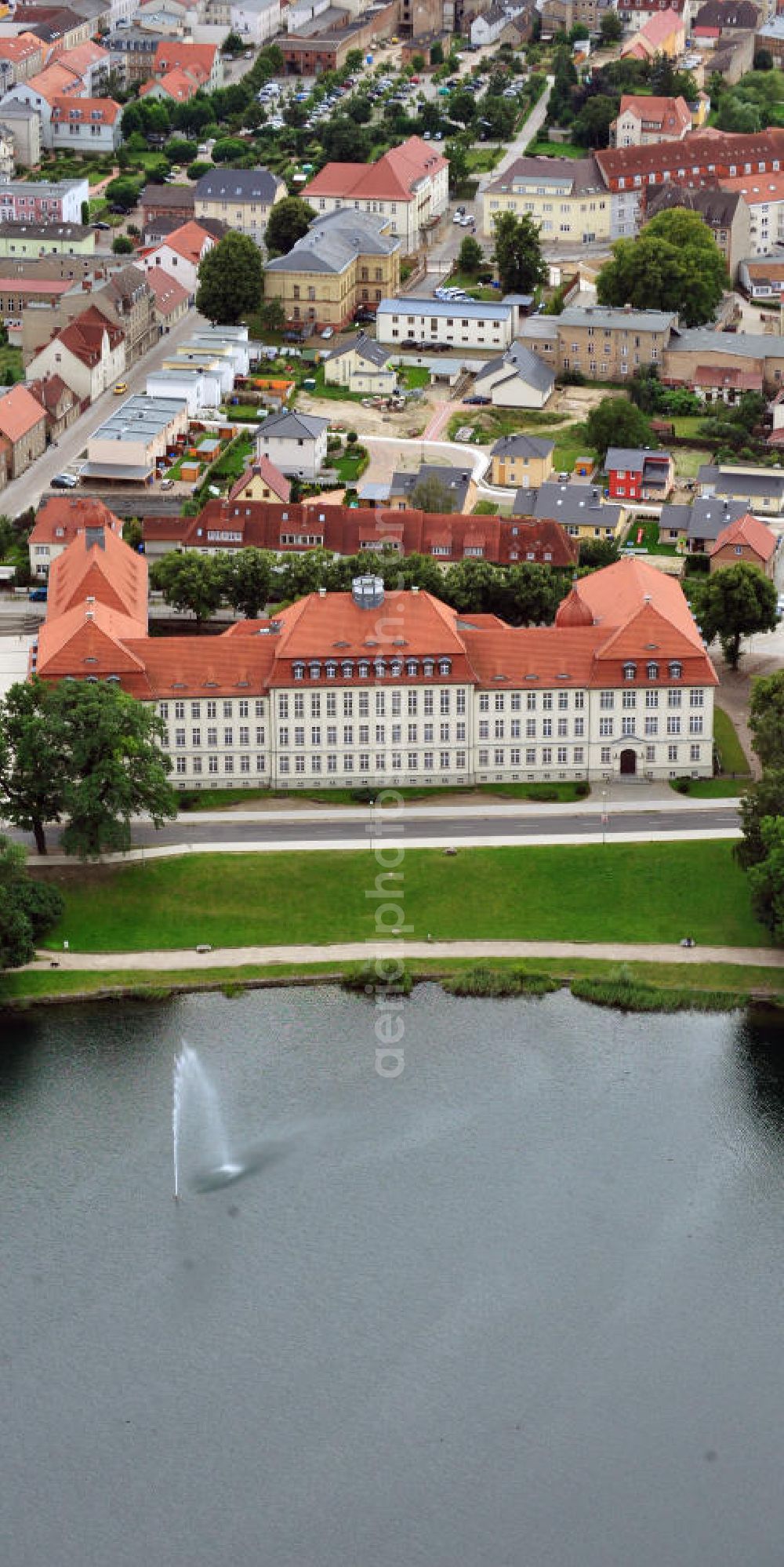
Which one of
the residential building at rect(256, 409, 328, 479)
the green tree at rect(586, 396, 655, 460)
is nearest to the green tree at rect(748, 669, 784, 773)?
the green tree at rect(586, 396, 655, 460)

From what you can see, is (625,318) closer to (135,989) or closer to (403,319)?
(403,319)

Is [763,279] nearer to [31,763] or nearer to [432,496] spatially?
[432,496]

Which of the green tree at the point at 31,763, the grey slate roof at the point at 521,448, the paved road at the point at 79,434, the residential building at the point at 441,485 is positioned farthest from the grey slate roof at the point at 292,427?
the green tree at the point at 31,763

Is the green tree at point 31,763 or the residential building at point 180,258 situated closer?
the green tree at point 31,763

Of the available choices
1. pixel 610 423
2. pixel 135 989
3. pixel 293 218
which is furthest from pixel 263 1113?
pixel 293 218

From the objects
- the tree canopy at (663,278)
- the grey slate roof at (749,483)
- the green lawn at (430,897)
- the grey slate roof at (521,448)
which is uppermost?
the tree canopy at (663,278)

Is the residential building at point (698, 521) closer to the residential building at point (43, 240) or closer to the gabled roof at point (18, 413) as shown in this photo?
the gabled roof at point (18, 413)

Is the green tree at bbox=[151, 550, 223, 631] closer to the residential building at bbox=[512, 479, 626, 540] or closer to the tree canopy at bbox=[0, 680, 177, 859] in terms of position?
the tree canopy at bbox=[0, 680, 177, 859]
